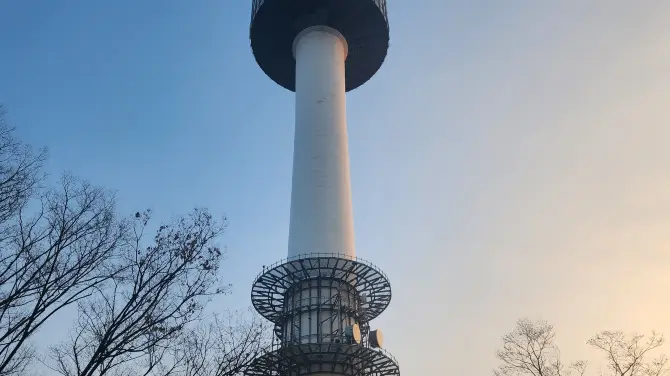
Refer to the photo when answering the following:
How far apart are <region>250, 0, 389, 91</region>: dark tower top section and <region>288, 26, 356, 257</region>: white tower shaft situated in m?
1.01

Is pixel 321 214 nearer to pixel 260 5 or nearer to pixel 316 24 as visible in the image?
pixel 316 24

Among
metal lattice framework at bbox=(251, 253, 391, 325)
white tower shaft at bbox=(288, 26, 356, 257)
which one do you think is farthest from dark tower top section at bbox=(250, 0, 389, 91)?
metal lattice framework at bbox=(251, 253, 391, 325)

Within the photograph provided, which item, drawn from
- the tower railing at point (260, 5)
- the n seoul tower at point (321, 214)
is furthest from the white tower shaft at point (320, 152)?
the tower railing at point (260, 5)

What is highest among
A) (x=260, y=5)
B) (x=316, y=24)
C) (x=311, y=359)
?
(x=260, y=5)

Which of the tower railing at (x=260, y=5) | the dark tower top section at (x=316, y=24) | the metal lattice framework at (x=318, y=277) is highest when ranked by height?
the tower railing at (x=260, y=5)

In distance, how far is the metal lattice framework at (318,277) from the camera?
117 ft

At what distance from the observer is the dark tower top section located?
45375 mm

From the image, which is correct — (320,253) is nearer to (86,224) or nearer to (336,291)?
(336,291)

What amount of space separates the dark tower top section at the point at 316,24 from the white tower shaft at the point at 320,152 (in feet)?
3.31

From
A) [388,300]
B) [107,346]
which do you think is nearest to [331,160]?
[388,300]

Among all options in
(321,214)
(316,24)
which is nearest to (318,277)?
(321,214)

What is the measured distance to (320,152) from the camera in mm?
40156

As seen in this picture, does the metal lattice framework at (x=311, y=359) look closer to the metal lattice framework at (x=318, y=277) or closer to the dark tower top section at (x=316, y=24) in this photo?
the metal lattice framework at (x=318, y=277)

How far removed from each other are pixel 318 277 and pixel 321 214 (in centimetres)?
400
